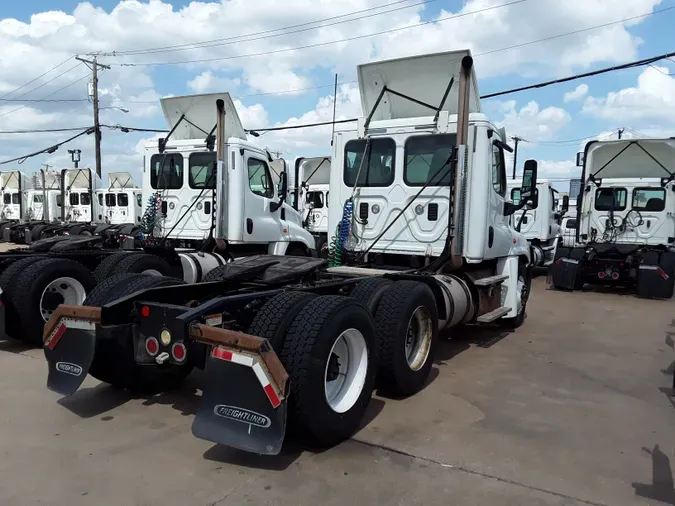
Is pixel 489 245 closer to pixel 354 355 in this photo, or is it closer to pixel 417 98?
pixel 417 98

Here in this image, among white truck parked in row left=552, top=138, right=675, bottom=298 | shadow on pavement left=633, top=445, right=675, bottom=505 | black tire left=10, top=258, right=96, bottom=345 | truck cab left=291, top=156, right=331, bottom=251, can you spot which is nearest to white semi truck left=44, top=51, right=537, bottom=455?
shadow on pavement left=633, top=445, right=675, bottom=505

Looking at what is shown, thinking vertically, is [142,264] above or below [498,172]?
below

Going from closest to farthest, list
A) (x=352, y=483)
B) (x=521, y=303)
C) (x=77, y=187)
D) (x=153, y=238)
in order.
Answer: (x=352, y=483)
(x=521, y=303)
(x=153, y=238)
(x=77, y=187)

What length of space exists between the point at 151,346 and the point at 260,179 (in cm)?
576

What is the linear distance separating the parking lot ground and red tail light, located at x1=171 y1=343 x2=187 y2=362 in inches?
24.7

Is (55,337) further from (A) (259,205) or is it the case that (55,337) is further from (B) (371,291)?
(A) (259,205)

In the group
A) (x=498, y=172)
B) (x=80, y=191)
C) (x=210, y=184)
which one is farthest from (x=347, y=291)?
(x=80, y=191)

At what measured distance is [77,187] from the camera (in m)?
23.6

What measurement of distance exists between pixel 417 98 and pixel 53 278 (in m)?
5.04

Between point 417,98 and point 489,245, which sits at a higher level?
point 417,98

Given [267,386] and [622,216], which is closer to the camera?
[267,386]

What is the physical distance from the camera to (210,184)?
29.6 ft

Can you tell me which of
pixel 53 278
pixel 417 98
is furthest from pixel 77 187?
pixel 417 98

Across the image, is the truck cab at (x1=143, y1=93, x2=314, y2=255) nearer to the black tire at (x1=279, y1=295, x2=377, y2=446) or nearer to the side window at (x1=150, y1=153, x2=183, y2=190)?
the side window at (x1=150, y1=153, x2=183, y2=190)
